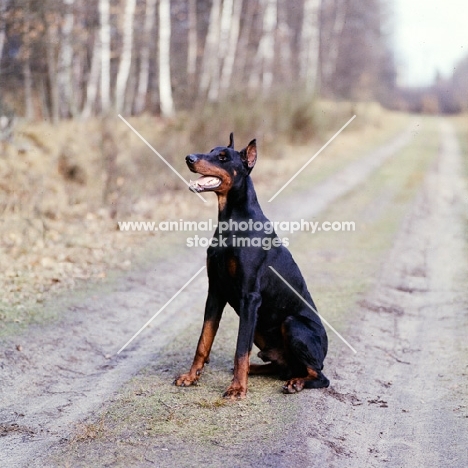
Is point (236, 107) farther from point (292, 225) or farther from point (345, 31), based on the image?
point (345, 31)

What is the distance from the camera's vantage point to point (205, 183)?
4789 millimetres

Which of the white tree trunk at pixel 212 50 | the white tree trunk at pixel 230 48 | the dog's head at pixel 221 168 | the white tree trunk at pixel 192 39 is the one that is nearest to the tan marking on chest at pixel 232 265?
the dog's head at pixel 221 168

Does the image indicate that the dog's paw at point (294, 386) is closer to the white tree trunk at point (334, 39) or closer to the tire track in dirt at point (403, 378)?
Answer: the tire track in dirt at point (403, 378)

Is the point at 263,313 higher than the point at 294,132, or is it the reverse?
the point at 294,132

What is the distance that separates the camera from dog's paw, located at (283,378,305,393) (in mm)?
4910

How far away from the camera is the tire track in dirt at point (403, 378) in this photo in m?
4.31

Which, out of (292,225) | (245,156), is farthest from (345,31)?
(245,156)

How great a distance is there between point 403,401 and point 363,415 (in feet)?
1.71

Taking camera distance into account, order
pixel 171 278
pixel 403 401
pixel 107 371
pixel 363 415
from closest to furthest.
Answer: pixel 363 415 → pixel 403 401 → pixel 107 371 → pixel 171 278

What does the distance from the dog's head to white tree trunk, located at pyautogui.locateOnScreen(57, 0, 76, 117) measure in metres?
8.74

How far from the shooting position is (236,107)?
57.9 ft

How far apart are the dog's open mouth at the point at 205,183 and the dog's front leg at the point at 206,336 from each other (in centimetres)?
77

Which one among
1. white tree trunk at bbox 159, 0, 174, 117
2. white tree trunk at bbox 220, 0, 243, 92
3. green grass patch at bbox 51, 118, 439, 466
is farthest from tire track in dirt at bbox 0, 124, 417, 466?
white tree trunk at bbox 220, 0, 243, 92
